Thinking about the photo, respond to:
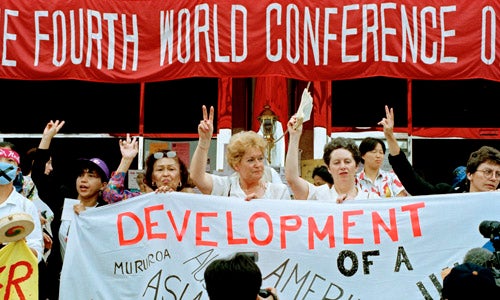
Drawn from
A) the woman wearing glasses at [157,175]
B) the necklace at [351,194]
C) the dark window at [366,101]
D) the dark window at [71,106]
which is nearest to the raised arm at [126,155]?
the woman wearing glasses at [157,175]

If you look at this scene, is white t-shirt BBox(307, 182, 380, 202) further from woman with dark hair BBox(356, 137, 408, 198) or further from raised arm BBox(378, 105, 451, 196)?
woman with dark hair BBox(356, 137, 408, 198)

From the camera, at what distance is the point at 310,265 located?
4988 mm

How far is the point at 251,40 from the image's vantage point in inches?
316

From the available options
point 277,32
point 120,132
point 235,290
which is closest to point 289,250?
point 235,290

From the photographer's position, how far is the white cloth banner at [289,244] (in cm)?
495

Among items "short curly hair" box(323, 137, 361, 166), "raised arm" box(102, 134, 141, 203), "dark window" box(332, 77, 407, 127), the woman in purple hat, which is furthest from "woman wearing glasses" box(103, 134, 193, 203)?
"dark window" box(332, 77, 407, 127)

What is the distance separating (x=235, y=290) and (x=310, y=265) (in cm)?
226

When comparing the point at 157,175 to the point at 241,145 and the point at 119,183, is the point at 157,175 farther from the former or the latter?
the point at 241,145

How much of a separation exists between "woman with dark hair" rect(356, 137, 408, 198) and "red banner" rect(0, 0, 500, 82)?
174 centimetres

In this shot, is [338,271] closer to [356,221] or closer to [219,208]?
[356,221]

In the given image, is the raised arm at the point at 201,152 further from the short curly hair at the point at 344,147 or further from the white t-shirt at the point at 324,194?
the short curly hair at the point at 344,147

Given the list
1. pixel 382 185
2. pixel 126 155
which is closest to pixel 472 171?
pixel 382 185

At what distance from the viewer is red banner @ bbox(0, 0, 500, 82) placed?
26.1ft

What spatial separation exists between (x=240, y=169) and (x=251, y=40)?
3.18 meters
